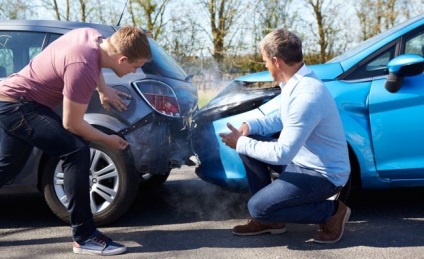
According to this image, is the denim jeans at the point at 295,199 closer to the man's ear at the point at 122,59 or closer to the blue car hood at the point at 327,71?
the blue car hood at the point at 327,71

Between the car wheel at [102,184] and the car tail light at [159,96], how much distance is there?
0.40 meters

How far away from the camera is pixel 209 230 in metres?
3.62

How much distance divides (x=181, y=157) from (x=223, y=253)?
881mm

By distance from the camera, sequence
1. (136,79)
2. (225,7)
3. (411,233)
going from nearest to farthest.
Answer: (411,233), (136,79), (225,7)

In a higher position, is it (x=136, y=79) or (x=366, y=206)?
(x=136, y=79)

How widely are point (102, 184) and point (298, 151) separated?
1.41 meters

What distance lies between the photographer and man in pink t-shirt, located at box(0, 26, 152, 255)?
288cm

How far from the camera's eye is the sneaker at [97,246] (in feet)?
10.3

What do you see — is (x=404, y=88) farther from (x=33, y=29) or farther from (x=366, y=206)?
(x=33, y=29)

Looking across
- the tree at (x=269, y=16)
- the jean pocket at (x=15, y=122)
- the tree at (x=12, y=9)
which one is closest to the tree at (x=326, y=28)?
the tree at (x=269, y=16)

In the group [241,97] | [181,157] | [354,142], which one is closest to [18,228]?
[181,157]

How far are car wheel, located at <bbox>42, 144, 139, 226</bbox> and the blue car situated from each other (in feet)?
1.82

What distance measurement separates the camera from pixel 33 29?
383cm

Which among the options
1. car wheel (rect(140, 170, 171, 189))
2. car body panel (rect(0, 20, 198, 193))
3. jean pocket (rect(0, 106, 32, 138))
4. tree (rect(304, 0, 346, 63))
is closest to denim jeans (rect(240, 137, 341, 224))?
car body panel (rect(0, 20, 198, 193))
